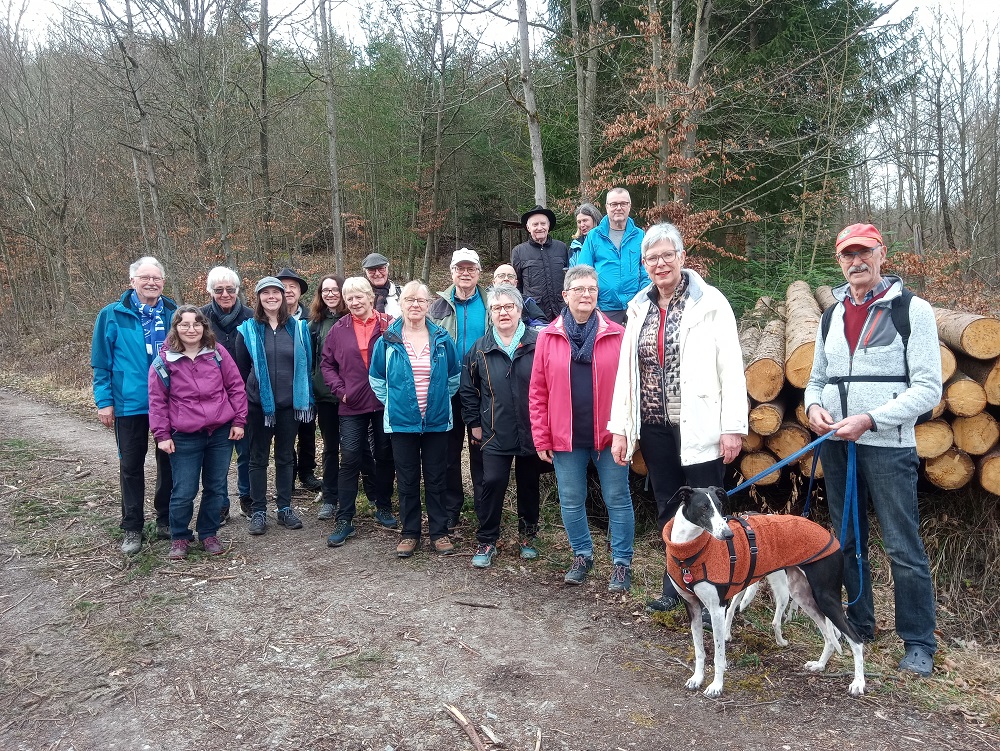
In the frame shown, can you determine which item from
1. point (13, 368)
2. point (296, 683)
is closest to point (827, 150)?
point (296, 683)

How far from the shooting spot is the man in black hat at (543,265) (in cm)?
634

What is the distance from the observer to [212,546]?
5219 millimetres

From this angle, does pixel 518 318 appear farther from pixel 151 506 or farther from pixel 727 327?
pixel 151 506

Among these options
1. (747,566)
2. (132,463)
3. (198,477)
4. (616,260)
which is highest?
(616,260)

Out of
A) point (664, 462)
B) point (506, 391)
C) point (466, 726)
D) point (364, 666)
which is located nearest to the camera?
point (466, 726)

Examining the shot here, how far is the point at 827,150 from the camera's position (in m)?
10.0

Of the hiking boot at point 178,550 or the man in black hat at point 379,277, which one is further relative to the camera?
the man in black hat at point 379,277

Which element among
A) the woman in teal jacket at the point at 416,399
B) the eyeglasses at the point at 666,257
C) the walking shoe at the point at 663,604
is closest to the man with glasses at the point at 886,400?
the eyeglasses at the point at 666,257

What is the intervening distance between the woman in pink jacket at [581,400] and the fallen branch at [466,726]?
63.3 inches

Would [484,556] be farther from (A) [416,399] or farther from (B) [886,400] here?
(B) [886,400]

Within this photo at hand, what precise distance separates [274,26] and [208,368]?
10396 mm

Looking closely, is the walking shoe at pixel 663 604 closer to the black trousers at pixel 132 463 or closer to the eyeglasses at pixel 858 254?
the eyeglasses at pixel 858 254

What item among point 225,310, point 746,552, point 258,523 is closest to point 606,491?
point 746,552

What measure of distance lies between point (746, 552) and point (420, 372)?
269 centimetres
